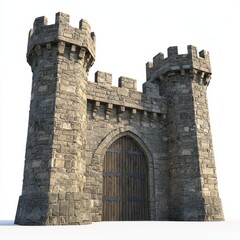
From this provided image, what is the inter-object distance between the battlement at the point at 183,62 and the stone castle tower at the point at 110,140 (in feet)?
0.14

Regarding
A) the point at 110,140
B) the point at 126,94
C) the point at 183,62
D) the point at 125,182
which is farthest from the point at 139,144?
the point at 183,62

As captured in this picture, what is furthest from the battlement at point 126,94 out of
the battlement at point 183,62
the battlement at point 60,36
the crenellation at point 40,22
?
the crenellation at point 40,22

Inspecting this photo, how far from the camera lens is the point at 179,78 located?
39.2 ft

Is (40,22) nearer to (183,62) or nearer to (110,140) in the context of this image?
(110,140)

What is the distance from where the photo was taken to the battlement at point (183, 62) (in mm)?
11805

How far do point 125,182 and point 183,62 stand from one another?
5451mm

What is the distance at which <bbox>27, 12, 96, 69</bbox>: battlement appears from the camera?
952 cm

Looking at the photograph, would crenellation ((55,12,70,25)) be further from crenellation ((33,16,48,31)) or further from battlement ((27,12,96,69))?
crenellation ((33,16,48,31))

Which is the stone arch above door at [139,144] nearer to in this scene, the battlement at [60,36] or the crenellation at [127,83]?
the crenellation at [127,83]

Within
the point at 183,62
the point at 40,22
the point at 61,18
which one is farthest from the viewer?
the point at 183,62

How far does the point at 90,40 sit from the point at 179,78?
406cm

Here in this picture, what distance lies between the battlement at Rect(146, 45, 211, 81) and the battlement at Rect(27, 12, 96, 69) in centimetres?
363

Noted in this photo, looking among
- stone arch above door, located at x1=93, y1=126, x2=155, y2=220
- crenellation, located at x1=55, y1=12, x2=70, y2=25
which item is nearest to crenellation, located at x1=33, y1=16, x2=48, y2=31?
crenellation, located at x1=55, y1=12, x2=70, y2=25

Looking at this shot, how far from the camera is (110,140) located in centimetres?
1040
